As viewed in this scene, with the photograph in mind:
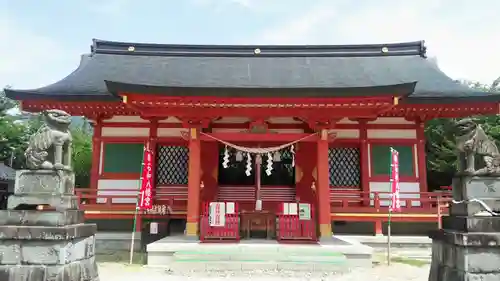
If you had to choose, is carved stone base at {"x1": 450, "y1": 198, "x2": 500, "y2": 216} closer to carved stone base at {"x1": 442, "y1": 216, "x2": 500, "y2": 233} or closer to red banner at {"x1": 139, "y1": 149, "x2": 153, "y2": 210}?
carved stone base at {"x1": 442, "y1": 216, "x2": 500, "y2": 233}

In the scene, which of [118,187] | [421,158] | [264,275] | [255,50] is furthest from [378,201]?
[255,50]

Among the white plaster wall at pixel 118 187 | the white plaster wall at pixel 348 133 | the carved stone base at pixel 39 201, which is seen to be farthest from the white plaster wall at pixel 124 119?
the carved stone base at pixel 39 201

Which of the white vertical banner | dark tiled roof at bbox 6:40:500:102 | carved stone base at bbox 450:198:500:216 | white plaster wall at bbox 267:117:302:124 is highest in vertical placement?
dark tiled roof at bbox 6:40:500:102

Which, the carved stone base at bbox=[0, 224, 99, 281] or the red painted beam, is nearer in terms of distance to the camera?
the carved stone base at bbox=[0, 224, 99, 281]

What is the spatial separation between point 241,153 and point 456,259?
295 inches

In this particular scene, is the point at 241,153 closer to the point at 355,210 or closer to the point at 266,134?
the point at 266,134

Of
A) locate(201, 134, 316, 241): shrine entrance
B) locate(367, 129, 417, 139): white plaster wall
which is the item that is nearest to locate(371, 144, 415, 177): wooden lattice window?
locate(367, 129, 417, 139): white plaster wall

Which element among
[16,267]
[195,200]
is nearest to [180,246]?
[195,200]

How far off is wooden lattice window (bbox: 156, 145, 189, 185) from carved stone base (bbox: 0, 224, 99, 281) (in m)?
6.98

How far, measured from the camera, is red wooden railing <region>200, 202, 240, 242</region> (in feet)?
32.0

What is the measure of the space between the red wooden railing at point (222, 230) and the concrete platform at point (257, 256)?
1.15ft

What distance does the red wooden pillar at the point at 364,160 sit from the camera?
500 inches

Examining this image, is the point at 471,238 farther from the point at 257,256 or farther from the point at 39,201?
the point at 39,201

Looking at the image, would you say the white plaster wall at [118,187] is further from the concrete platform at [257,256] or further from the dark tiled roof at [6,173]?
the dark tiled roof at [6,173]
